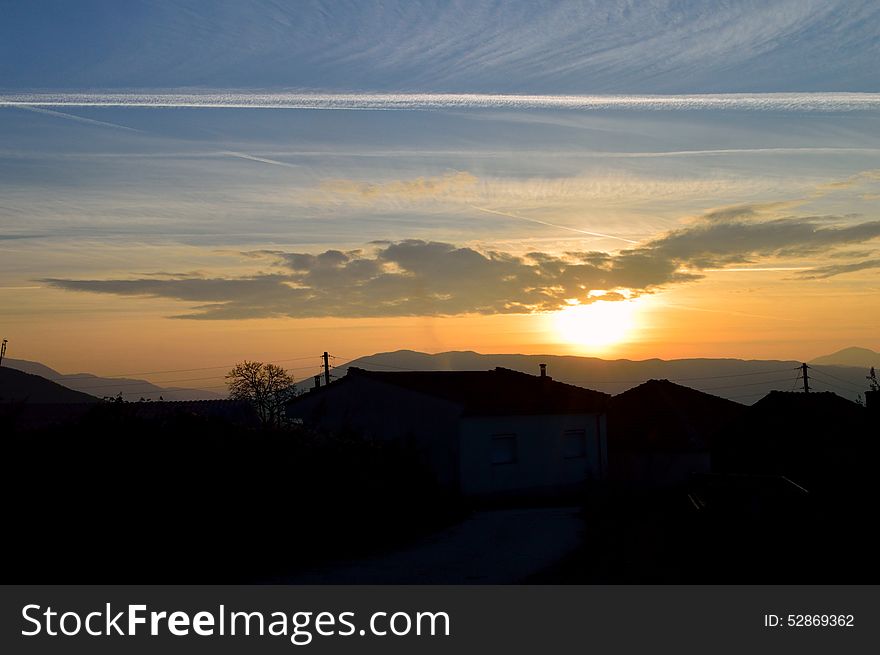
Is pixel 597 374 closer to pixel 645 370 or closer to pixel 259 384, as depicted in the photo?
pixel 645 370

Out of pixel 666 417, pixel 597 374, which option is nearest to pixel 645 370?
pixel 597 374

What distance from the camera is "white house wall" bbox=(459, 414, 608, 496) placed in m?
28.3

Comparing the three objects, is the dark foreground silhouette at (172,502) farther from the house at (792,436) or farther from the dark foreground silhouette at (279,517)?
the house at (792,436)

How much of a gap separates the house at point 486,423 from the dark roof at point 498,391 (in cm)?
4

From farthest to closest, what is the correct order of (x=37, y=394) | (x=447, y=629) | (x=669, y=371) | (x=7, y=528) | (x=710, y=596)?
(x=669, y=371), (x=37, y=394), (x=7, y=528), (x=710, y=596), (x=447, y=629)

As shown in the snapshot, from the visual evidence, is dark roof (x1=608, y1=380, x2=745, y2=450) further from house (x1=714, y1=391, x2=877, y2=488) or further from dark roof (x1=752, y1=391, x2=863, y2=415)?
dark roof (x1=752, y1=391, x2=863, y2=415)

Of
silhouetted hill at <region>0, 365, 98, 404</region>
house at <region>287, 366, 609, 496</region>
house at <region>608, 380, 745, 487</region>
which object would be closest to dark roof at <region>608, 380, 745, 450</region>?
house at <region>608, 380, 745, 487</region>

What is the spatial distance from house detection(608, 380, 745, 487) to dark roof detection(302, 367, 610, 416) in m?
3.15

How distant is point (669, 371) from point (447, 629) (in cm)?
15713

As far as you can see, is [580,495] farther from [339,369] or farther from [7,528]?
[339,369]

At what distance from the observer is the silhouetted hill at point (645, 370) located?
109000mm

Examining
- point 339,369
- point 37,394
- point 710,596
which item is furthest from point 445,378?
point 37,394

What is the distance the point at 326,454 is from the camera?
53.9ft

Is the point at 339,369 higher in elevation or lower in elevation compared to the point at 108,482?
higher
